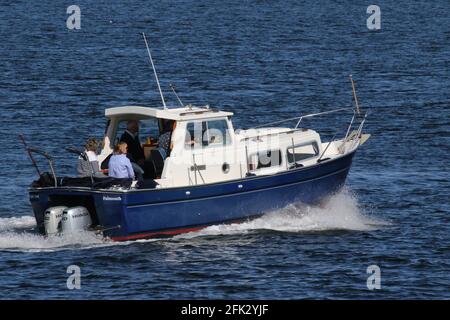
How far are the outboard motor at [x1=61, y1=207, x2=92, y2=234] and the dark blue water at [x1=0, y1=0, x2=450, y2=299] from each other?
1.05ft

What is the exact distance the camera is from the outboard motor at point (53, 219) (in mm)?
29422

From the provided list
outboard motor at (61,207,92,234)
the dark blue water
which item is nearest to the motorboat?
outboard motor at (61,207,92,234)

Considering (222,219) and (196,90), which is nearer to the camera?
(222,219)

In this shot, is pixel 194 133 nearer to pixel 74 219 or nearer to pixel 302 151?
pixel 302 151

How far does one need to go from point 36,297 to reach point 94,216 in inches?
144

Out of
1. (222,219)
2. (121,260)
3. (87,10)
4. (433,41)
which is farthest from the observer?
(87,10)

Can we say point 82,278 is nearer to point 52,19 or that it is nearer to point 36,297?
point 36,297

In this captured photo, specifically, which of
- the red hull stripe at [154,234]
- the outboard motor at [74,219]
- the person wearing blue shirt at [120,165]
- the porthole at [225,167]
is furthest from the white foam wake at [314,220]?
the outboard motor at [74,219]

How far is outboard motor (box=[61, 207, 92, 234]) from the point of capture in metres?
29.2

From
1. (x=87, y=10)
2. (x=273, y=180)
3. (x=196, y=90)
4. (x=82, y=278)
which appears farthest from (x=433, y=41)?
(x=82, y=278)

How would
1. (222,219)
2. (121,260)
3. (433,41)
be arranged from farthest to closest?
(433,41) → (222,219) → (121,260)

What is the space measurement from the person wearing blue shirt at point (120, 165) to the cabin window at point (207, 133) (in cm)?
167

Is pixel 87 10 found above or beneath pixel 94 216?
above
